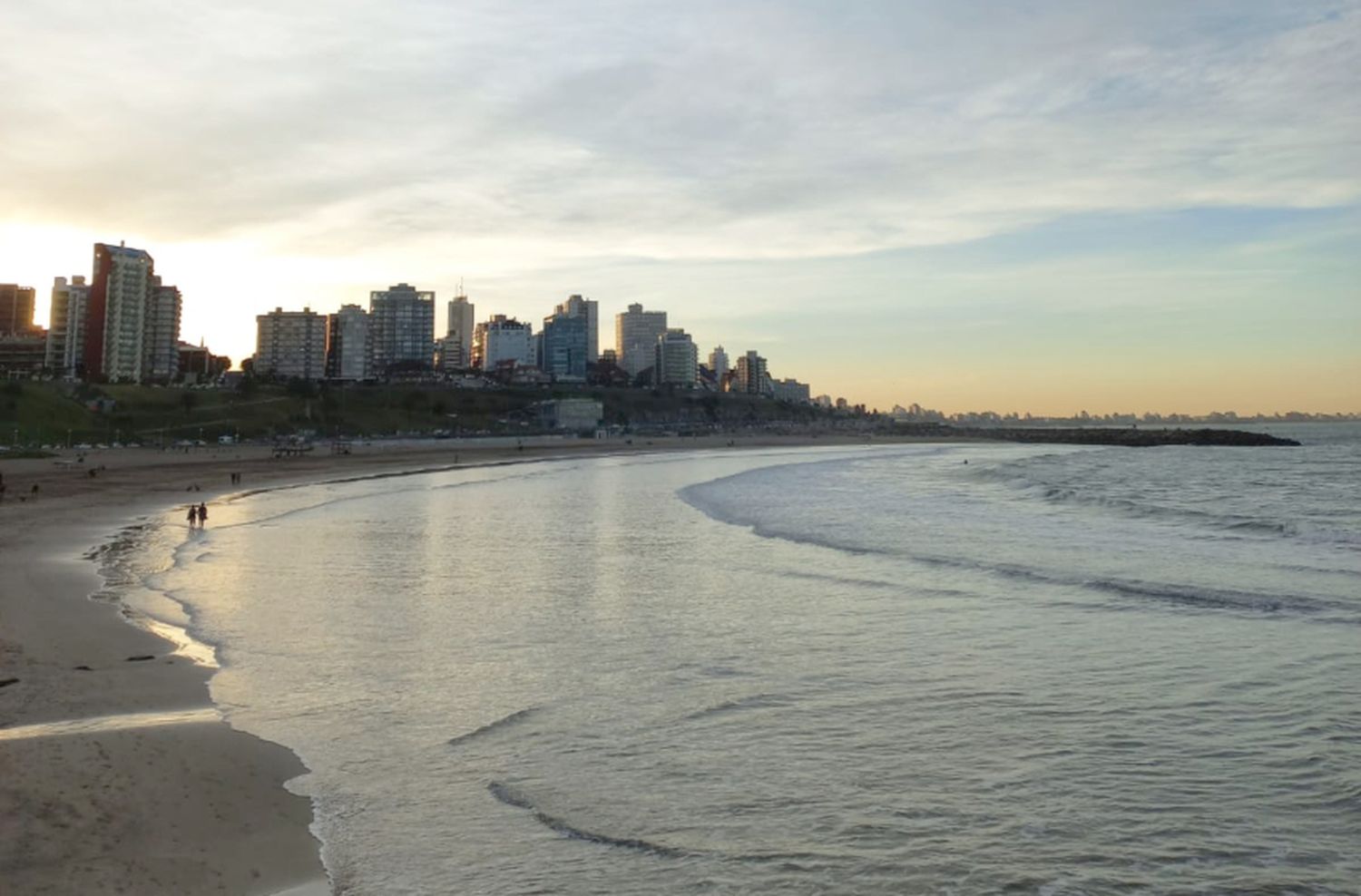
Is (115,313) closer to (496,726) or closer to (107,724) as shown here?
(107,724)

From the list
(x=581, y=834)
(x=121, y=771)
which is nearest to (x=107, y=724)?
(x=121, y=771)

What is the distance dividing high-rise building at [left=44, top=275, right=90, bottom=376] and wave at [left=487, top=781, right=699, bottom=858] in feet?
550

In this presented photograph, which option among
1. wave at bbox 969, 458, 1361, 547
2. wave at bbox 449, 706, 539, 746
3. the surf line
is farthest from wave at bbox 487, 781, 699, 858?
wave at bbox 969, 458, 1361, 547

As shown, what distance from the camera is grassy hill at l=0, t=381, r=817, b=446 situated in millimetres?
79750

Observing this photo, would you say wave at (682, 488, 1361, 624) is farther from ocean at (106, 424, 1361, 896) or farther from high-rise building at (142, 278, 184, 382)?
high-rise building at (142, 278, 184, 382)

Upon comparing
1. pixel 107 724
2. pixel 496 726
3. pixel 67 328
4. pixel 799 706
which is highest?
pixel 67 328

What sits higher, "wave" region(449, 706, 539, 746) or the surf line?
"wave" region(449, 706, 539, 746)

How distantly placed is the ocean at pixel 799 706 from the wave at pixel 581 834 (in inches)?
1.4


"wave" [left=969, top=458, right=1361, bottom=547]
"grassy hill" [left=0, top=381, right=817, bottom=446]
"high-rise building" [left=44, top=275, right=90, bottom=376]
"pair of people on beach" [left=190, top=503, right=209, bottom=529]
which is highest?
"high-rise building" [left=44, top=275, right=90, bottom=376]

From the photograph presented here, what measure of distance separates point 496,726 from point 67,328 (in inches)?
6965

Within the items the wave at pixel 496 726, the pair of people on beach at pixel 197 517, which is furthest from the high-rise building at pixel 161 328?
the wave at pixel 496 726

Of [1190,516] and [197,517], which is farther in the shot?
[1190,516]

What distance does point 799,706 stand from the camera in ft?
36.3

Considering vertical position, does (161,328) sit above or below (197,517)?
above
